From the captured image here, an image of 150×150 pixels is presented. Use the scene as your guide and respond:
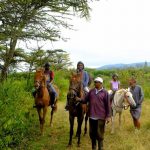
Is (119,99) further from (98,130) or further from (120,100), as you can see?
(98,130)

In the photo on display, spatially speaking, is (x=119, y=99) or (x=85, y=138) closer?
(x=85, y=138)

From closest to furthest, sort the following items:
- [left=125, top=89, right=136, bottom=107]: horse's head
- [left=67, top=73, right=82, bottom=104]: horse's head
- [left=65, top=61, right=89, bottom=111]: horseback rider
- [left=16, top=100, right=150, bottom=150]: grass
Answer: [left=67, top=73, right=82, bottom=104]: horse's head
[left=16, top=100, right=150, bottom=150]: grass
[left=65, top=61, right=89, bottom=111]: horseback rider
[left=125, top=89, right=136, bottom=107]: horse's head

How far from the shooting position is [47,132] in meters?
15.5

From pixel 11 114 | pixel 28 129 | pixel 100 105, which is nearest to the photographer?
pixel 11 114

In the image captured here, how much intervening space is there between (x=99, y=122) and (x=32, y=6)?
792cm

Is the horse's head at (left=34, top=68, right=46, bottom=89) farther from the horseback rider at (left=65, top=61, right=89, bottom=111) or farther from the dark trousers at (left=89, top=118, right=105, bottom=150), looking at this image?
the dark trousers at (left=89, top=118, right=105, bottom=150)

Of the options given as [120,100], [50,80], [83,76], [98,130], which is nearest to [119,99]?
[120,100]

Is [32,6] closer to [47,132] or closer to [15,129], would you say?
[47,132]

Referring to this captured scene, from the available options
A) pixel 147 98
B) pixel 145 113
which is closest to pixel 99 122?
pixel 145 113

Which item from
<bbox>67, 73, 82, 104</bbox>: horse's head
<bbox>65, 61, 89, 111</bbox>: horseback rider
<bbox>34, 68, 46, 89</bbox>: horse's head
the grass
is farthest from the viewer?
<bbox>34, 68, 46, 89</bbox>: horse's head

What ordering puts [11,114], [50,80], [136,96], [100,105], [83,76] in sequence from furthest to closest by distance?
[50,80], [136,96], [83,76], [100,105], [11,114]

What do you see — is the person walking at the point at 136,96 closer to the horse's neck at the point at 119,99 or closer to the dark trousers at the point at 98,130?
the horse's neck at the point at 119,99

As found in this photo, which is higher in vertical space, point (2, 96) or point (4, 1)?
point (4, 1)

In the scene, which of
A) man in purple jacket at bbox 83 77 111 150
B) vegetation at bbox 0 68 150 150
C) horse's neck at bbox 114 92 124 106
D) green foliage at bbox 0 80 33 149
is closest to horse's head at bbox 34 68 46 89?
vegetation at bbox 0 68 150 150
